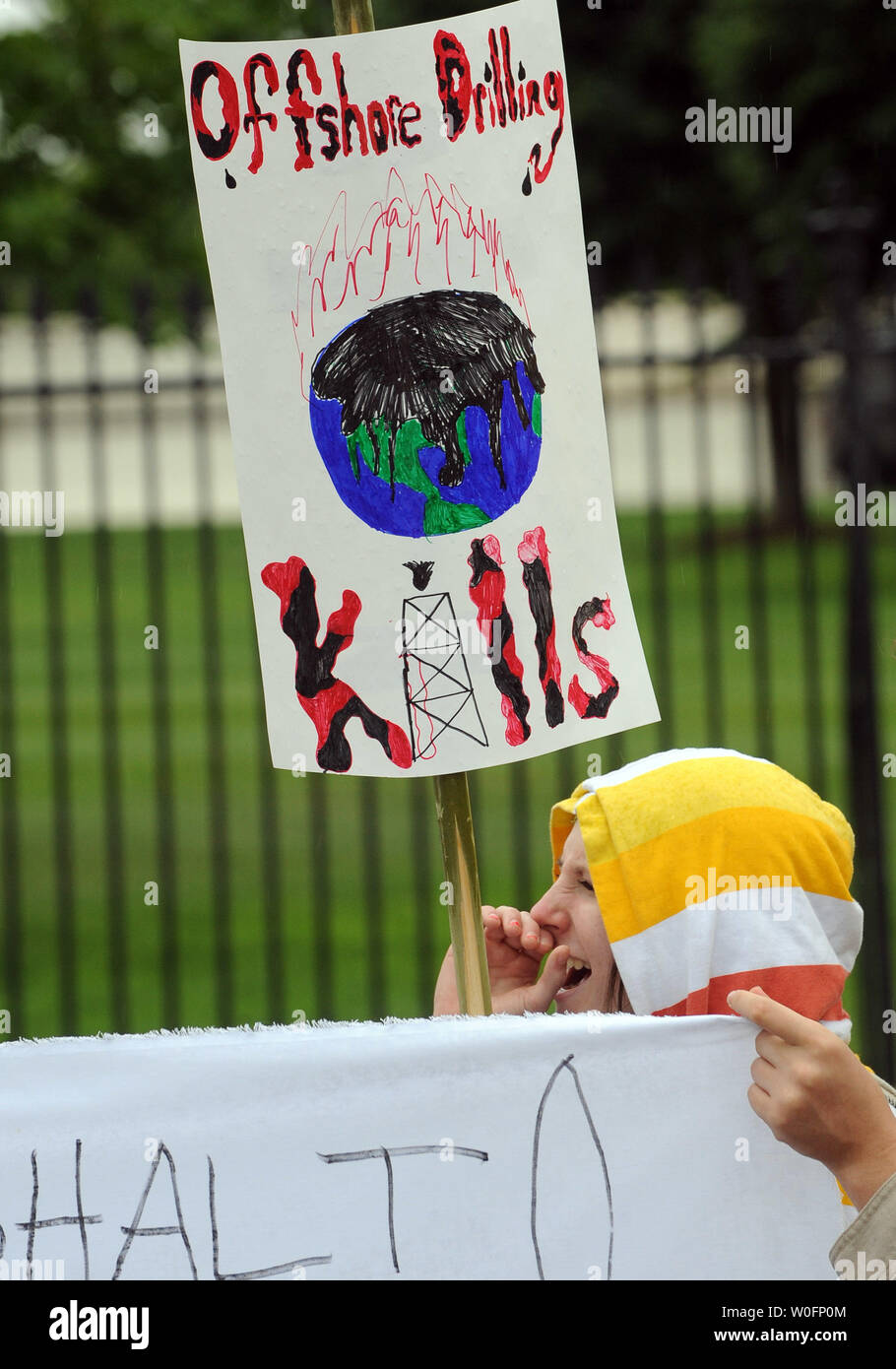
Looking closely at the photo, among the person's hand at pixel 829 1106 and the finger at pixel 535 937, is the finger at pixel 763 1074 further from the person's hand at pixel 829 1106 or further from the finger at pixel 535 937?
the finger at pixel 535 937

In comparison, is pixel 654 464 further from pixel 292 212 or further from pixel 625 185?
pixel 625 185

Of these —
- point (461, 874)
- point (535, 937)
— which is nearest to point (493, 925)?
point (535, 937)

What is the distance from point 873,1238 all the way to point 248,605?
1359 cm

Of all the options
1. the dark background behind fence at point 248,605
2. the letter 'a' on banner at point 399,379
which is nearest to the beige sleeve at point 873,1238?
the letter 'a' on banner at point 399,379

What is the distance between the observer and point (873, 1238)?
1439mm

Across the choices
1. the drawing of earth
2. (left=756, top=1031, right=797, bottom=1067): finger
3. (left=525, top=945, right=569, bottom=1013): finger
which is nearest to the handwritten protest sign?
(left=756, top=1031, right=797, bottom=1067): finger

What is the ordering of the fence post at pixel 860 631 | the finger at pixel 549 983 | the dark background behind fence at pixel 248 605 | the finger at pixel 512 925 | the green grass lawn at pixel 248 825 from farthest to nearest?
1. the green grass lawn at pixel 248 825
2. the dark background behind fence at pixel 248 605
3. the fence post at pixel 860 631
4. the finger at pixel 512 925
5. the finger at pixel 549 983

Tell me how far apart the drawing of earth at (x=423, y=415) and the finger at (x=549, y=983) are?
510 millimetres

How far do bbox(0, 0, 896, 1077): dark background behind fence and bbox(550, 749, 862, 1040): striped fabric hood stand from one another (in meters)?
0.46

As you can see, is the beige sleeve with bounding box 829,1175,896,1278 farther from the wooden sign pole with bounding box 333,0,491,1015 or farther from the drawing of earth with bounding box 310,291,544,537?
the drawing of earth with bounding box 310,291,544,537

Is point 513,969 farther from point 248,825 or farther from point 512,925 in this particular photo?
point 248,825

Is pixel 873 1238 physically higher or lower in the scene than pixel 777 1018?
lower

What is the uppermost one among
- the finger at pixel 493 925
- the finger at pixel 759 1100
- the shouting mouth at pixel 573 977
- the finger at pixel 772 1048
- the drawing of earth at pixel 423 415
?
the drawing of earth at pixel 423 415

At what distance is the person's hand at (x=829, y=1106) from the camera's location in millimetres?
1441
